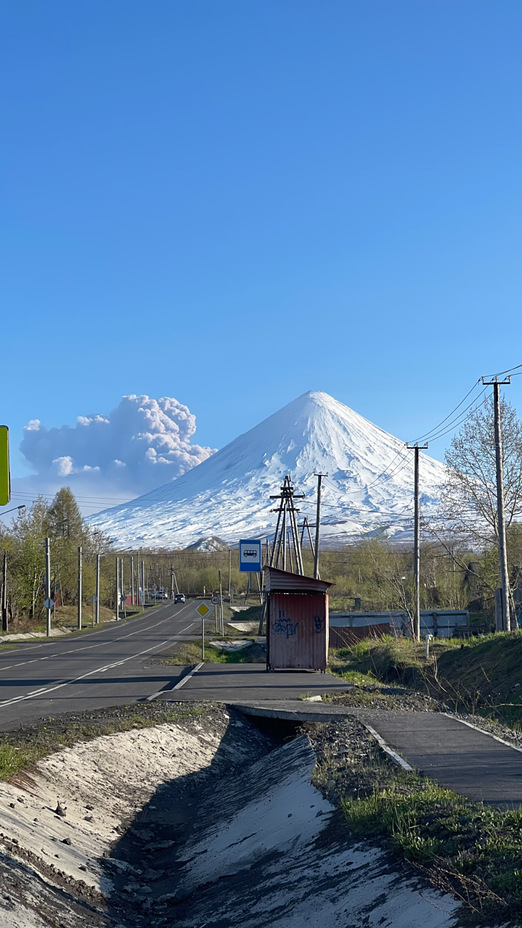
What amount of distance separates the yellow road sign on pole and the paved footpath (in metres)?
5.41

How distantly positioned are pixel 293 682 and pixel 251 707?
23.3 ft

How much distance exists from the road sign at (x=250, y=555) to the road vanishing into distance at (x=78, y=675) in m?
5.63

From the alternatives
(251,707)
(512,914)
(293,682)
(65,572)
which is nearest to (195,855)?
(512,914)

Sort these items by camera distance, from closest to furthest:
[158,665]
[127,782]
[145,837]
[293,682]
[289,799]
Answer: [289,799], [145,837], [127,782], [293,682], [158,665]

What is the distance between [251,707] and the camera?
18125mm

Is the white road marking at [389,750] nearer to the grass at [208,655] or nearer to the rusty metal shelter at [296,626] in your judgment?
the rusty metal shelter at [296,626]

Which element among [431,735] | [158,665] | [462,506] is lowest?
[158,665]

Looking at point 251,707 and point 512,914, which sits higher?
point 512,914

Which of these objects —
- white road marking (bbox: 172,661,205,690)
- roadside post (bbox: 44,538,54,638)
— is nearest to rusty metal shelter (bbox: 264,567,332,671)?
white road marking (bbox: 172,661,205,690)

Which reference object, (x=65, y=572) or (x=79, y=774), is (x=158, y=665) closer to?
(x=79, y=774)

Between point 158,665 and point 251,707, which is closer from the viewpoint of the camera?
point 251,707

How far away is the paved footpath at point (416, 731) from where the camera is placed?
914cm

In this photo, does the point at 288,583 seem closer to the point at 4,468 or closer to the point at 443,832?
the point at 4,468

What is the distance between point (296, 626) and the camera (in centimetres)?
2945
